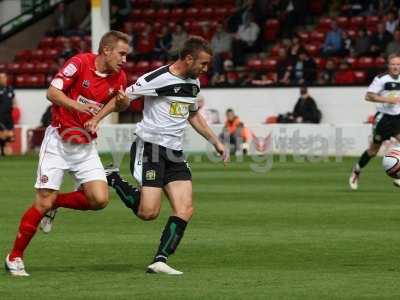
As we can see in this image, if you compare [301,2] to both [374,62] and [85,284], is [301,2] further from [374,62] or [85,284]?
[85,284]

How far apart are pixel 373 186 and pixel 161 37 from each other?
15.9 metres

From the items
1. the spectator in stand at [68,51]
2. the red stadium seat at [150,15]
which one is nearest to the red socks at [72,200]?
the spectator in stand at [68,51]

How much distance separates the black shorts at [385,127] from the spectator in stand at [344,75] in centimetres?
1167

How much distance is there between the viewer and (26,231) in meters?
10.1

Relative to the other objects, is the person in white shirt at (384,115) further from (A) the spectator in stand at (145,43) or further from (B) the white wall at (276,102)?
(A) the spectator in stand at (145,43)

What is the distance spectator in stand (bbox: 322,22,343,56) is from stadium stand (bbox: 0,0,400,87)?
3 cm

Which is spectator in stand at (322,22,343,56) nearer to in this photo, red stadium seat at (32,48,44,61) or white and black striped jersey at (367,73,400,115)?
red stadium seat at (32,48,44,61)

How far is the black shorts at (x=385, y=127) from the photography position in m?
20.0

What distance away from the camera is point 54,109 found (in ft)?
34.1

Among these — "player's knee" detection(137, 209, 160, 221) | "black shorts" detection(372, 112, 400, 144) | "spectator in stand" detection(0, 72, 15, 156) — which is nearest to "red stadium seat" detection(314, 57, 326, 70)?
"spectator in stand" detection(0, 72, 15, 156)

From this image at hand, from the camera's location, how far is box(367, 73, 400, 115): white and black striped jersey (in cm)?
1995

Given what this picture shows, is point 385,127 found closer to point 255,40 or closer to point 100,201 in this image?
point 100,201

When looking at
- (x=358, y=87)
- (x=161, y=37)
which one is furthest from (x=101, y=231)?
(x=161, y=37)

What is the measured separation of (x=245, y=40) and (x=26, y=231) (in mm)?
25577
